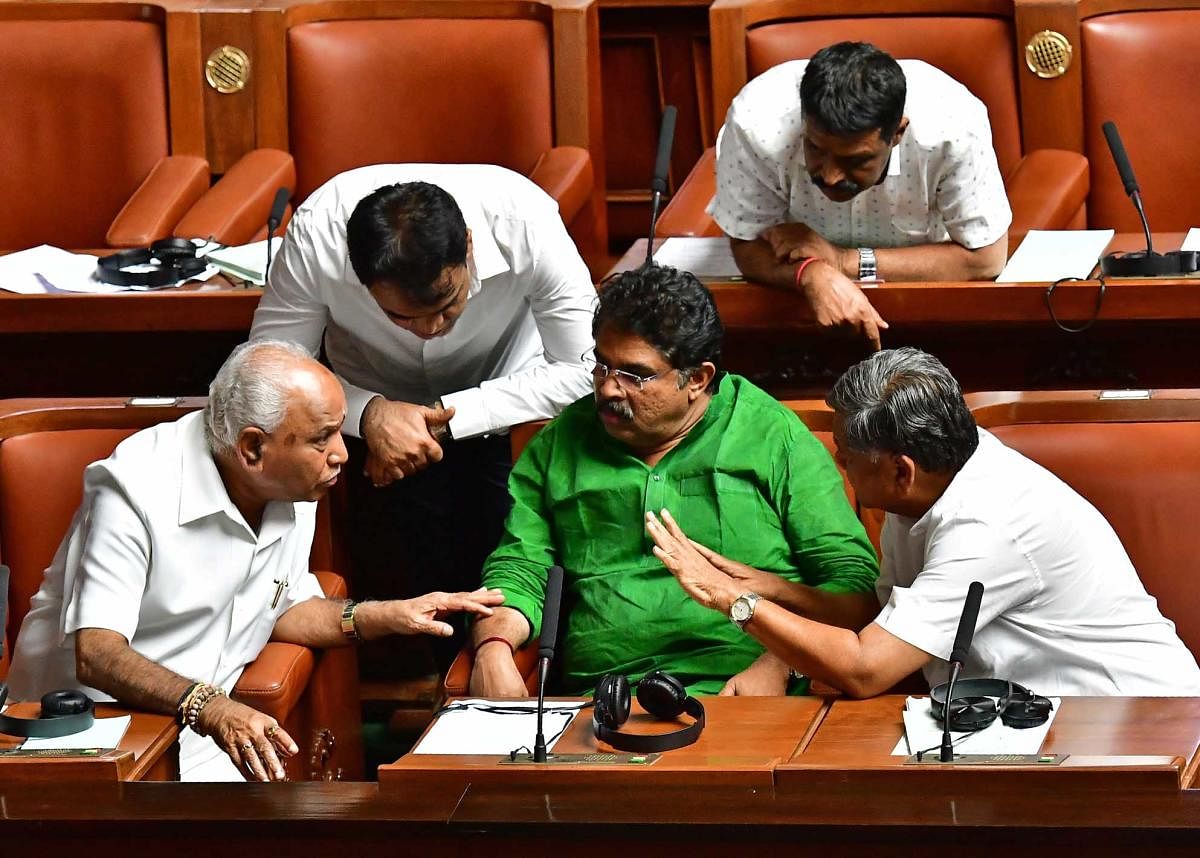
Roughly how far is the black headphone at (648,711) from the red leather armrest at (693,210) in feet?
4.92

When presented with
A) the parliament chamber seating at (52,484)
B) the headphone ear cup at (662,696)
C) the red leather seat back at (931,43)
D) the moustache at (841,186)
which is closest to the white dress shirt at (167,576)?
the parliament chamber seating at (52,484)

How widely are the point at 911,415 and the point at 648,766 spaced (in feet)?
1.75

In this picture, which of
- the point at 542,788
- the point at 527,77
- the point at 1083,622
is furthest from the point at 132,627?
the point at 527,77

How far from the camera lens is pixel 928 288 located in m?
2.77

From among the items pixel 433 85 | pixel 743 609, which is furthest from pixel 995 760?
pixel 433 85

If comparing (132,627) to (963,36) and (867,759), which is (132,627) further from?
(963,36)

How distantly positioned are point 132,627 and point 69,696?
203 millimetres

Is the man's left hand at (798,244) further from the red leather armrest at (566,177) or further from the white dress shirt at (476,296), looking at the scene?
the red leather armrest at (566,177)

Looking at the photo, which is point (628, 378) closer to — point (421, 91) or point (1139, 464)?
point (1139, 464)

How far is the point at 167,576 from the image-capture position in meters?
2.21

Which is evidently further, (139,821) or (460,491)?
(460,491)

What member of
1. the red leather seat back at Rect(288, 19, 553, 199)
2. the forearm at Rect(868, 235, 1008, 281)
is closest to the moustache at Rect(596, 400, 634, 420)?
the forearm at Rect(868, 235, 1008, 281)

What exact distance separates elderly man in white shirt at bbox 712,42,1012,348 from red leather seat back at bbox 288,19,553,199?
0.70 meters

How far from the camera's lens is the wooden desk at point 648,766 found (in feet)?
5.60
